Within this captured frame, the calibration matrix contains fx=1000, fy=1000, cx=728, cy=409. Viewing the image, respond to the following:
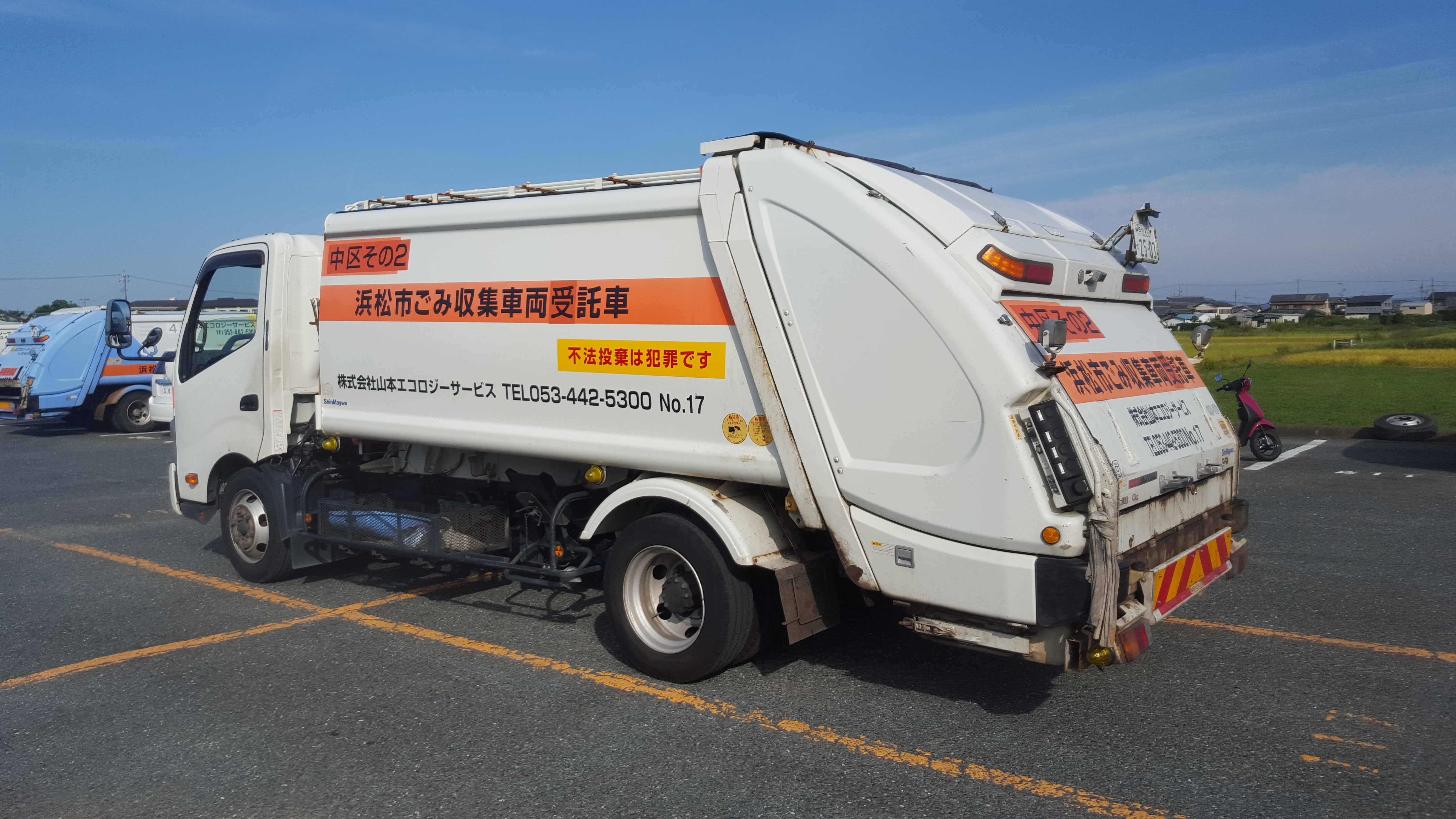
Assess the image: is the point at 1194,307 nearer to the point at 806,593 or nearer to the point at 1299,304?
the point at 806,593

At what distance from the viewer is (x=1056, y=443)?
3.96 m

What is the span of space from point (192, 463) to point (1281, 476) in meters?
11.2

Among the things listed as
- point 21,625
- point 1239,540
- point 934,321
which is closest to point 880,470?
point 934,321

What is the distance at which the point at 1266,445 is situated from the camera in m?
12.9

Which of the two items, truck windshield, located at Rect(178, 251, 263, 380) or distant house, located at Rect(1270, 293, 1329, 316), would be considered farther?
distant house, located at Rect(1270, 293, 1329, 316)

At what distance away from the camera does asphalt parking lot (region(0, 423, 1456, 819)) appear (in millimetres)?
3805

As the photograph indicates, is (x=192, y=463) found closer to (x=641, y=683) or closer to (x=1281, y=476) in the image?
(x=641, y=683)

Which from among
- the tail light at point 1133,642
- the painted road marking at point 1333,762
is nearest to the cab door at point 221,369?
the tail light at point 1133,642

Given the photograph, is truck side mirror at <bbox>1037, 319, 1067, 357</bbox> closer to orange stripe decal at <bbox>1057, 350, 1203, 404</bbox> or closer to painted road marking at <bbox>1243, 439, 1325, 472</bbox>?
orange stripe decal at <bbox>1057, 350, 1203, 404</bbox>

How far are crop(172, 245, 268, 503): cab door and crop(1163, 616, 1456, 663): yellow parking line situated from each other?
20.3 ft

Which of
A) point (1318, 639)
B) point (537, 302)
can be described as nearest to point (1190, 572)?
point (1318, 639)

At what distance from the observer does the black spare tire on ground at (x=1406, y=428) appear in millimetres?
13977

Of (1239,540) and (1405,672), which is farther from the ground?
(1239,540)

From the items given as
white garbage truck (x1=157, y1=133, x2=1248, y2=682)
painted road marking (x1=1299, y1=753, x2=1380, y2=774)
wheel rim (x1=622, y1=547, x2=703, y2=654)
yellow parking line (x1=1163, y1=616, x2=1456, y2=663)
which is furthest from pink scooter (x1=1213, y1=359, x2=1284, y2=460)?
wheel rim (x1=622, y1=547, x2=703, y2=654)
